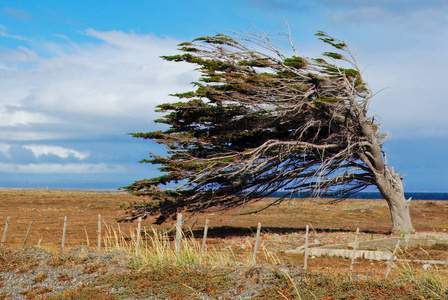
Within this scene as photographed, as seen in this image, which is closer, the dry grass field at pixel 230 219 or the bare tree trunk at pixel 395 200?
the bare tree trunk at pixel 395 200

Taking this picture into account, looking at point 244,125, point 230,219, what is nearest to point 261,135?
point 244,125

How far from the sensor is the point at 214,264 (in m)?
10.5

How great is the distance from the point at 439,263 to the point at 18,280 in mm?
11483

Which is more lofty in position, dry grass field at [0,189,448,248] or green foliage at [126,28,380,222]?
green foliage at [126,28,380,222]

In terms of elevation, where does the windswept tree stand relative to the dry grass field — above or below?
above

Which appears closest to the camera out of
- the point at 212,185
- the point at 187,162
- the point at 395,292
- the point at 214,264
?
the point at 395,292

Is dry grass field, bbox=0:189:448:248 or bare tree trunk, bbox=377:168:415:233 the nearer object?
bare tree trunk, bbox=377:168:415:233

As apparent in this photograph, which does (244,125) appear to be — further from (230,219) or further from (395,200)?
(230,219)

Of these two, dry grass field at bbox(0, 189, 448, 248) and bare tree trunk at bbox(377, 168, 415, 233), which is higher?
bare tree trunk at bbox(377, 168, 415, 233)

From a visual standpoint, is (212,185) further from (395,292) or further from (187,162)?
(395,292)

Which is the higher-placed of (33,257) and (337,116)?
(337,116)

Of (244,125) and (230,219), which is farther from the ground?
(244,125)

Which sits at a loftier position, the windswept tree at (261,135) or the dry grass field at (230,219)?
the windswept tree at (261,135)

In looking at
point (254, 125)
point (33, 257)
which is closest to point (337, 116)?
point (254, 125)
